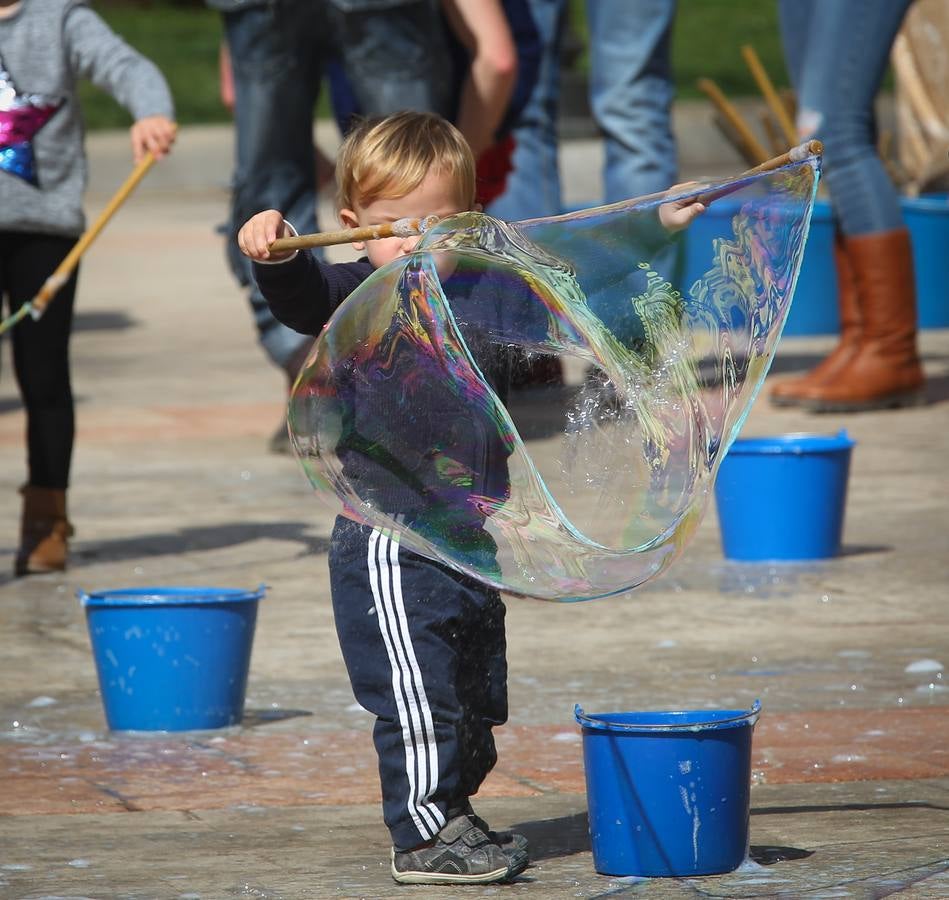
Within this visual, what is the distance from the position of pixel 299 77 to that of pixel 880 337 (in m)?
2.34

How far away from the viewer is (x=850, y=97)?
7.02 meters

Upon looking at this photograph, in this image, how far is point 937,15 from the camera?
451 inches

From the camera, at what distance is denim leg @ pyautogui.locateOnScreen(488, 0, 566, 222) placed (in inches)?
298

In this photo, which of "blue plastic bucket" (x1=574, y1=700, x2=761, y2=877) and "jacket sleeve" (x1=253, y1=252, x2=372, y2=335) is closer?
"blue plastic bucket" (x1=574, y1=700, x2=761, y2=877)

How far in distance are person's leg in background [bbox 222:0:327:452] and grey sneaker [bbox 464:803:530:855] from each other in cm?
374

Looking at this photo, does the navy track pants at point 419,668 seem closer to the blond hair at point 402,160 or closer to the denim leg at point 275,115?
the blond hair at point 402,160

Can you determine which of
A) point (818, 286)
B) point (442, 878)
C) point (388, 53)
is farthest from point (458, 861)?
point (818, 286)

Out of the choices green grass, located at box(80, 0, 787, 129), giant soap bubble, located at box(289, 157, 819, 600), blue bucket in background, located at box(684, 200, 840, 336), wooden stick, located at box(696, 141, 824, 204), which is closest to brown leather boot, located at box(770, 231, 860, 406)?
blue bucket in background, located at box(684, 200, 840, 336)

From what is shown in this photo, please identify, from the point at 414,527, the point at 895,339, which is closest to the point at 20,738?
the point at 414,527

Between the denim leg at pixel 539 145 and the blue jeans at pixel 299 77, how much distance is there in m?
1.02

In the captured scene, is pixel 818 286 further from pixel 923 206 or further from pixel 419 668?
pixel 419 668

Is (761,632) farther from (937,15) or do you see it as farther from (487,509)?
(937,15)

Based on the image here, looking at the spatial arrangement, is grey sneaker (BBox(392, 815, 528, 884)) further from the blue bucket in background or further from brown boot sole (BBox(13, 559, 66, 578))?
the blue bucket in background

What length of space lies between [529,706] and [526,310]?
1.16 meters
